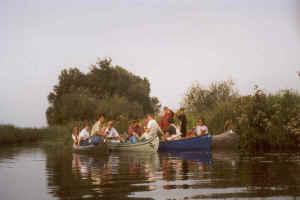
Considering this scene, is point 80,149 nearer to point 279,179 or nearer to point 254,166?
point 254,166

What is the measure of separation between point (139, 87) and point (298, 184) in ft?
171

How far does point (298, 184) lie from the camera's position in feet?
33.6

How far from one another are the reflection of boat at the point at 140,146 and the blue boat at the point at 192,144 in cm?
89

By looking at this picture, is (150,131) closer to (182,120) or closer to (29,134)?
(182,120)

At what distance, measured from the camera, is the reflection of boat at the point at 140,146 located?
23.1m

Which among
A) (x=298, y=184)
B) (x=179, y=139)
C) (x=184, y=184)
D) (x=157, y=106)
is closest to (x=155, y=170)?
(x=184, y=184)

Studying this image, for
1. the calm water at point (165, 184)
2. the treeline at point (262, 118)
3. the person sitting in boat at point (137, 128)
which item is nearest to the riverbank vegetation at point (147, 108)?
the treeline at point (262, 118)

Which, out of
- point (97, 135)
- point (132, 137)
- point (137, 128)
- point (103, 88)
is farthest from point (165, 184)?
point (103, 88)

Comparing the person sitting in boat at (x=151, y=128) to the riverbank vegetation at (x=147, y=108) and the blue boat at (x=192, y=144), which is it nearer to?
the blue boat at (x=192, y=144)

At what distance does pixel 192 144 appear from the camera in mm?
23500

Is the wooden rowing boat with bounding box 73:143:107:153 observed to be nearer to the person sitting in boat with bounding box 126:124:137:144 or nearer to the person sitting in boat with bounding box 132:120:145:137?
the person sitting in boat with bounding box 126:124:137:144

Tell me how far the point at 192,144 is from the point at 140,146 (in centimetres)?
217

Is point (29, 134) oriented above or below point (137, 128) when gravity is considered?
above

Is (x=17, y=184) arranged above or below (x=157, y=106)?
below
